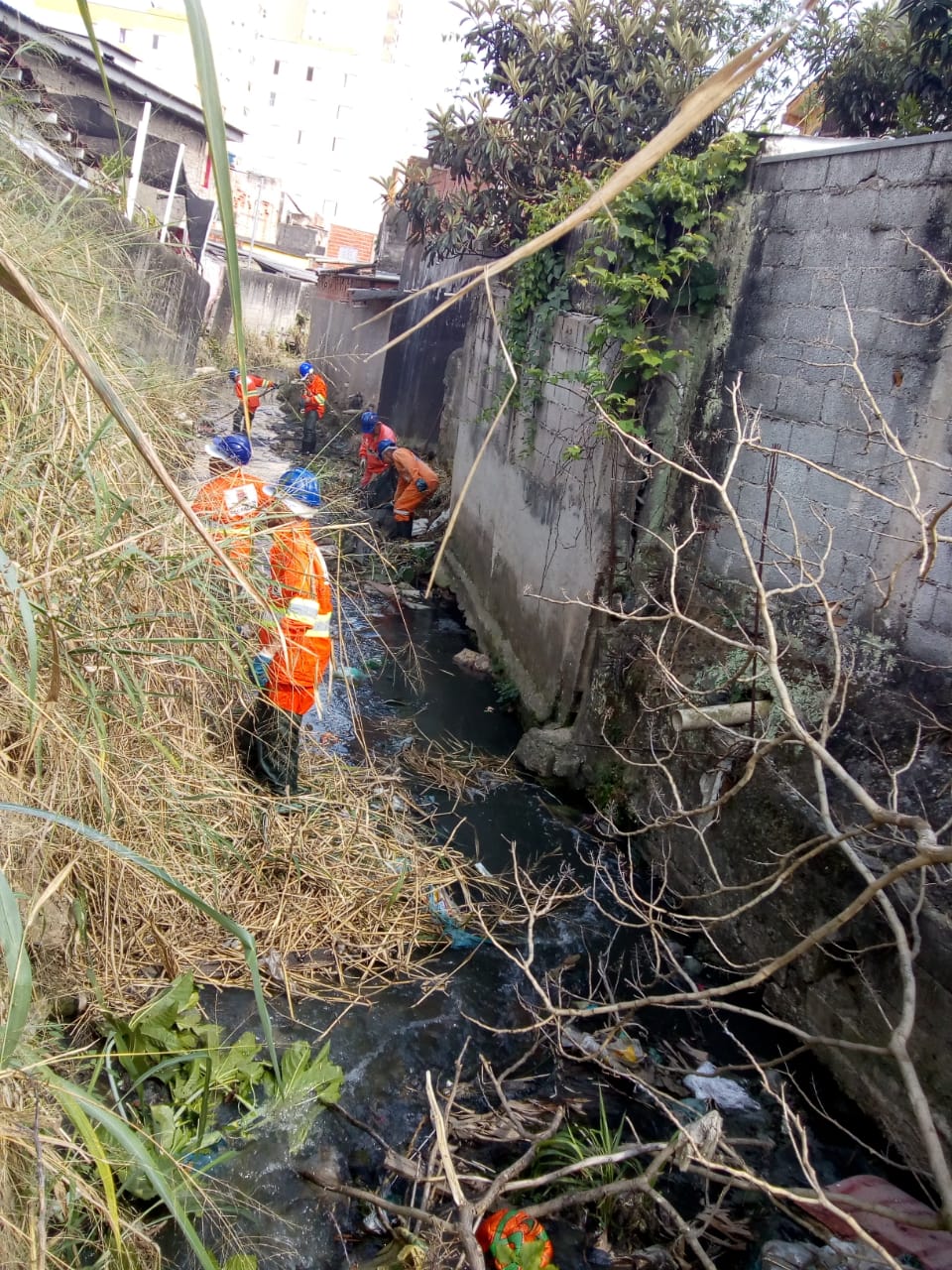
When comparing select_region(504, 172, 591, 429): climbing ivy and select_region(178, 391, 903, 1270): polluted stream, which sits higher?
select_region(504, 172, 591, 429): climbing ivy

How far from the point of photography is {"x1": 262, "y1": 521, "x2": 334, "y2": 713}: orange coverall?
12.2 feet

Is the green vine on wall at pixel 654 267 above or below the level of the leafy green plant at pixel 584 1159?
above

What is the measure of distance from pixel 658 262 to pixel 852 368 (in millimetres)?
1360

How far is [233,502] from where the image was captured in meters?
3.89

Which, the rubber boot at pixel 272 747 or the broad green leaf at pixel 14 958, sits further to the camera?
the rubber boot at pixel 272 747

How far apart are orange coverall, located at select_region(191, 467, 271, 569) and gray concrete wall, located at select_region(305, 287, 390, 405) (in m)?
9.98

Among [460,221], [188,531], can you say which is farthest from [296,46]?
[188,531]

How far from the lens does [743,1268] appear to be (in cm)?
280

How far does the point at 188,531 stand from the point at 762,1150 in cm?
293

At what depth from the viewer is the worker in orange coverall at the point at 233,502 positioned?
3.37m

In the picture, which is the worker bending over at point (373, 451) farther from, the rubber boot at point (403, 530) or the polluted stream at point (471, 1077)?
the polluted stream at point (471, 1077)

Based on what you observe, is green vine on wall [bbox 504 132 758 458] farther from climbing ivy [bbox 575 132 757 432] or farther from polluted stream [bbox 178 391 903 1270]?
polluted stream [bbox 178 391 903 1270]

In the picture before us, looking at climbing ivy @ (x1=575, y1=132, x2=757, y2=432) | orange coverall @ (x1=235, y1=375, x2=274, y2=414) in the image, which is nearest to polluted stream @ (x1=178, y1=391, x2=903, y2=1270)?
orange coverall @ (x1=235, y1=375, x2=274, y2=414)

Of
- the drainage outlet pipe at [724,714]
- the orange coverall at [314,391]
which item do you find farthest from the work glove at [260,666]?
the orange coverall at [314,391]
